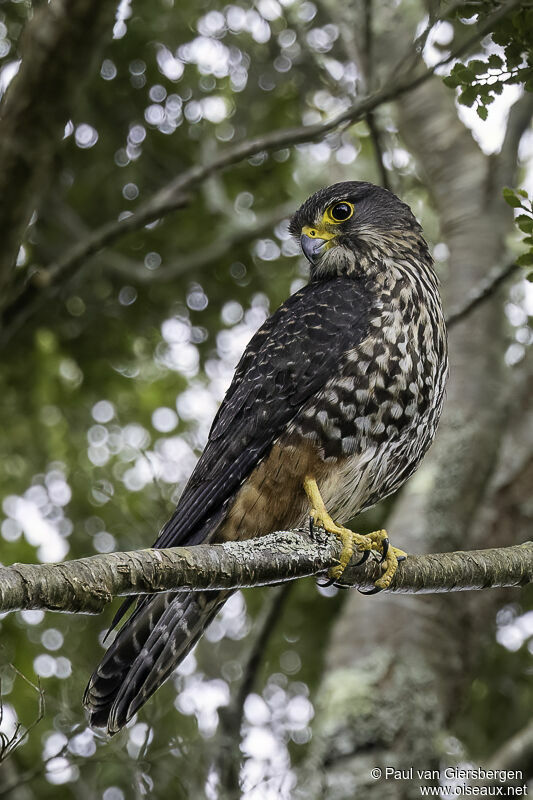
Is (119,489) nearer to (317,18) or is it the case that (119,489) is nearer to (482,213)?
(482,213)

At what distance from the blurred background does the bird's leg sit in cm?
125

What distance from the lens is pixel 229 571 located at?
238 centimetres

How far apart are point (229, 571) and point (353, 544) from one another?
66cm

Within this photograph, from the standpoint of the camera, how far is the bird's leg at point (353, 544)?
9.50ft

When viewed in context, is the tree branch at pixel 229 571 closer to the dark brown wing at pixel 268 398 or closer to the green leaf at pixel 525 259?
the dark brown wing at pixel 268 398

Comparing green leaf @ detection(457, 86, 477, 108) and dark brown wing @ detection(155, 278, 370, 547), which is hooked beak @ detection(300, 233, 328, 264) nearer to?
dark brown wing @ detection(155, 278, 370, 547)

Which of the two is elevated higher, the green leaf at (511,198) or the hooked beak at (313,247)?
the green leaf at (511,198)

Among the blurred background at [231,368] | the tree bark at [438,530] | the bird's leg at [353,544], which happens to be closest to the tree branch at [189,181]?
the blurred background at [231,368]

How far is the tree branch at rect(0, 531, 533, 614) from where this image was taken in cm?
200

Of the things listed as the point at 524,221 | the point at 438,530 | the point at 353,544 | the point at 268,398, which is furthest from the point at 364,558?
the point at 438,530

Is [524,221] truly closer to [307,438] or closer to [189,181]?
[307,438]

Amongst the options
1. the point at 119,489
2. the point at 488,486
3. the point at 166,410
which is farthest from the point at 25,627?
the point at 488,486

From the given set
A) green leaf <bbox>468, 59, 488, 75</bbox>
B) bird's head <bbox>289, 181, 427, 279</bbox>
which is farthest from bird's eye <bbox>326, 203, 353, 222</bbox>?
green leaf <bbox>468, 59, 488, 75</bbox>

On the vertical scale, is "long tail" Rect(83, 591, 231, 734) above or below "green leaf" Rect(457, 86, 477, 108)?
below
